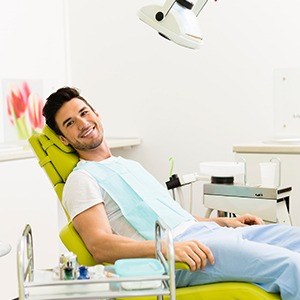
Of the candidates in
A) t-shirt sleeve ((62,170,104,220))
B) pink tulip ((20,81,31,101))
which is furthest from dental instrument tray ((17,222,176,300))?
pink tulip ((20,81,31,101))

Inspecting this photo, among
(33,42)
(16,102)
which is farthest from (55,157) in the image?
(33,42)

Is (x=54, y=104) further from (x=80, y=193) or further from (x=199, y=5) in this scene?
(x=199, y=5)

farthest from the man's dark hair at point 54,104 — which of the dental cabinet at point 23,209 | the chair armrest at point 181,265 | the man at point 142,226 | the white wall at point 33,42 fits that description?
the white wall at point 33,42

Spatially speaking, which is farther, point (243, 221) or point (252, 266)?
point (243, 221)

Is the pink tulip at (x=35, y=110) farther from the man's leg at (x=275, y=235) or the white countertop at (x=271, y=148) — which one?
the man's leg at (x=275, y=235)

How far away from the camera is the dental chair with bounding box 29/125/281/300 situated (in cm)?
164

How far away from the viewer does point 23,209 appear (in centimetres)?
290

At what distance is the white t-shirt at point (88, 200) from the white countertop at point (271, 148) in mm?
1243

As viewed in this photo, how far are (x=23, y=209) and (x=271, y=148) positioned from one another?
4.20 ft

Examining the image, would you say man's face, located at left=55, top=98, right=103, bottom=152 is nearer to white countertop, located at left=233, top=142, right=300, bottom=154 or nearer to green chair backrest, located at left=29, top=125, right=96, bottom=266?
green chair backrest, located at left=29, top=125, right=96, bottom=266

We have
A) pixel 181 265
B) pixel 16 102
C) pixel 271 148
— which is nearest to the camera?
pixel 181 265

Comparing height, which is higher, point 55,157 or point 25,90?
point 25,90

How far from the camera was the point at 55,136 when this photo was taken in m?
2.20

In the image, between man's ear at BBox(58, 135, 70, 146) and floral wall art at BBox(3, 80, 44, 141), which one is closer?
man's ear at BBox(58, 135, 70, 146)
